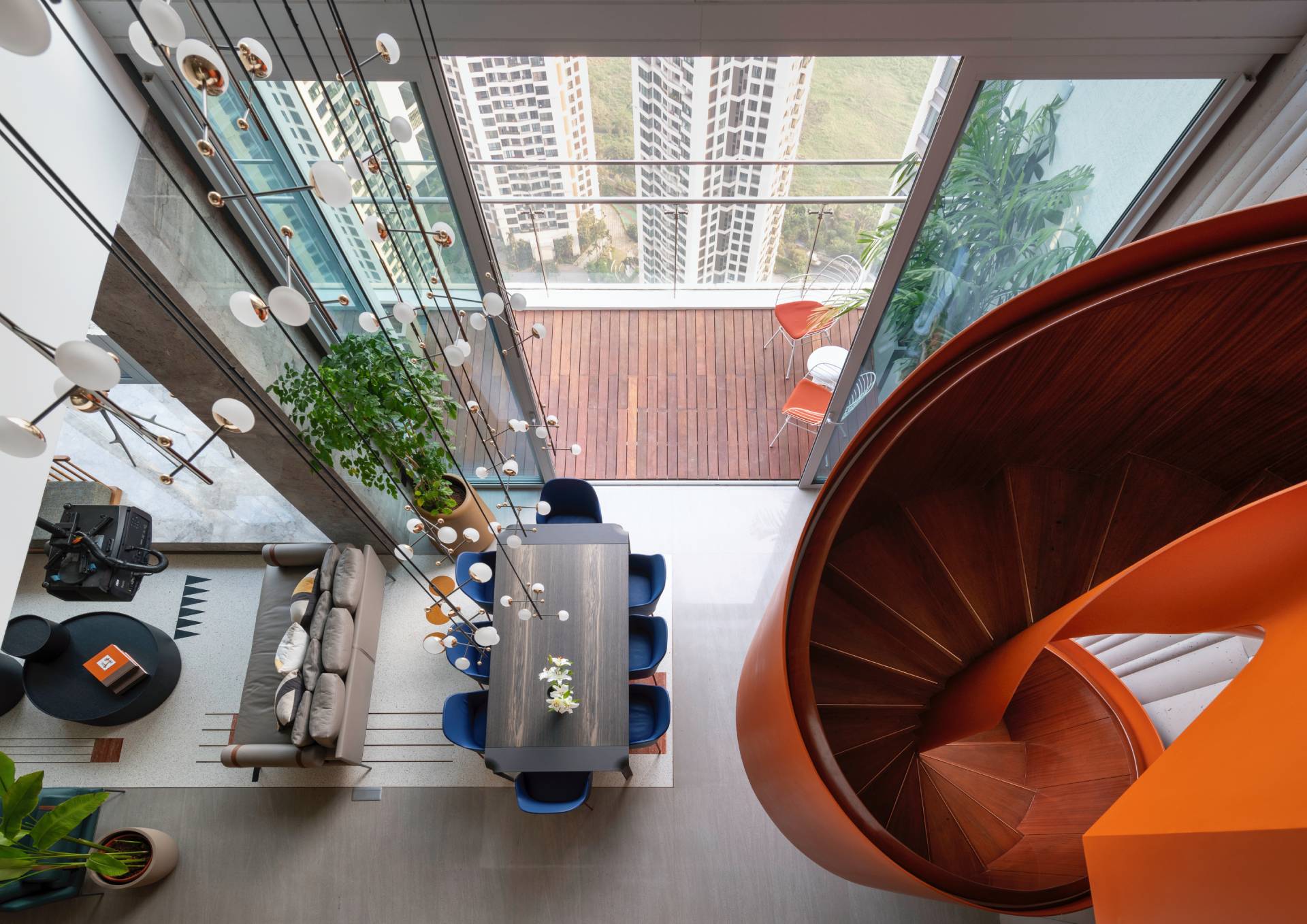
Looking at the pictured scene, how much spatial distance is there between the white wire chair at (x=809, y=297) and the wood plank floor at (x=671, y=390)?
20cm

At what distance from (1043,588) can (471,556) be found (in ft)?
11.6

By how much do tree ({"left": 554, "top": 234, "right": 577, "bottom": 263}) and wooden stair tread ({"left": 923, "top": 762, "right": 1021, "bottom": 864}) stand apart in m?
4.47

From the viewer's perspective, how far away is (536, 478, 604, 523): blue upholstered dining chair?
4.97 meters

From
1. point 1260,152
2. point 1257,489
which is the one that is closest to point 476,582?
point 1257,489

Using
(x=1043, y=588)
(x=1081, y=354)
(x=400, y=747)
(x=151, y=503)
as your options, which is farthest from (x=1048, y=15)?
(x=151, y=503)

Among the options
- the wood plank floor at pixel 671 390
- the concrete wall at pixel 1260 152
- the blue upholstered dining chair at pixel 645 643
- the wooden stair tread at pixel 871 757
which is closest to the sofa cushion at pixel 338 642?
the blue upholstered dining chair at pixel 645 643

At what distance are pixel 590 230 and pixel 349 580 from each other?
3.18m

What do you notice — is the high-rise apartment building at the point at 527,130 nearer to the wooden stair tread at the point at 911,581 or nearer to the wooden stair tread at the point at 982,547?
the wooden stair tread at the point at 911,581

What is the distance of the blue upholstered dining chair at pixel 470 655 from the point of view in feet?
14.5

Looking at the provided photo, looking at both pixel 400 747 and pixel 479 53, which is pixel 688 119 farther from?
pixel 400 747

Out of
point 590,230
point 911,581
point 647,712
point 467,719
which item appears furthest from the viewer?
point 590,230

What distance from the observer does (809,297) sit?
6.23 m

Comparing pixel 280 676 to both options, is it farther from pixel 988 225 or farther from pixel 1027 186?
pixel 1027 186

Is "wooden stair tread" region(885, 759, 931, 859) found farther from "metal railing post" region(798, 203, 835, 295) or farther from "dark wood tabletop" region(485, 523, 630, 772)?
"metal railing post" region(798, 203, 835, 295)
